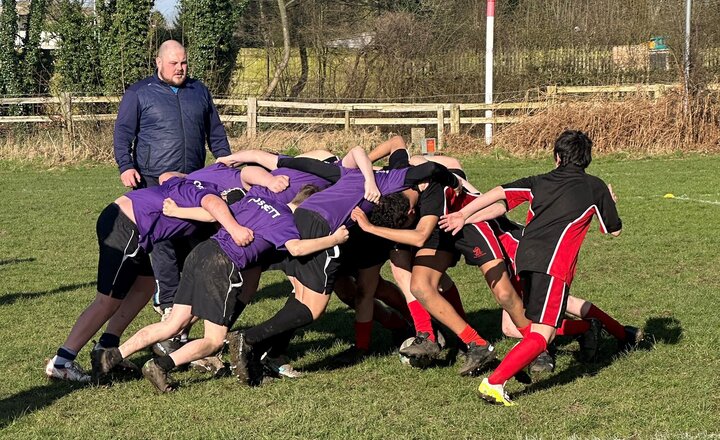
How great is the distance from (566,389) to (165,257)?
3116 mm

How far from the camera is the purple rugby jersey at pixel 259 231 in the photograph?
243 inches

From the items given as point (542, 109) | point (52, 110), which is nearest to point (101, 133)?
point (52, 110)

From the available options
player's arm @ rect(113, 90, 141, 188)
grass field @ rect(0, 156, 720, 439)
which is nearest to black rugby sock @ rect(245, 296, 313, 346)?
grass field @ rect(0, 156, 720, 439)

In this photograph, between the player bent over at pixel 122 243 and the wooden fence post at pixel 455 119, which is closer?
the player bent over at pixel 122 243

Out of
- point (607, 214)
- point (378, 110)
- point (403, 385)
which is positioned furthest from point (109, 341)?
point (378, 110)

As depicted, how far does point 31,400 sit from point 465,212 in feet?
9.78

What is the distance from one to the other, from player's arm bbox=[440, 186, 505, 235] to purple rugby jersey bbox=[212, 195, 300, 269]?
100 centimetres

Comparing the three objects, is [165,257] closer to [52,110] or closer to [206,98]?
[206,98]

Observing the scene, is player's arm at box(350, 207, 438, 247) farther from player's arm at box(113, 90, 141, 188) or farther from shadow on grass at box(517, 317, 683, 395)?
player's arm at box(113, 90, 141, 188)

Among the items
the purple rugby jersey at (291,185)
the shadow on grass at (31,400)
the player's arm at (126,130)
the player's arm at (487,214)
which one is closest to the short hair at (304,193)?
the purple rugby jersey at (291,185)

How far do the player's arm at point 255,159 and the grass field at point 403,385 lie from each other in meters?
1.43

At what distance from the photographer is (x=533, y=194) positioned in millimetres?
6168

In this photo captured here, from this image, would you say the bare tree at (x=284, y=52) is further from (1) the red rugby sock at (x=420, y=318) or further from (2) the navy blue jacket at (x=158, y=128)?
(1) the red rugby sock at (x=420, y=318)

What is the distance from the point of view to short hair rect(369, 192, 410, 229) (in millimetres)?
6383
